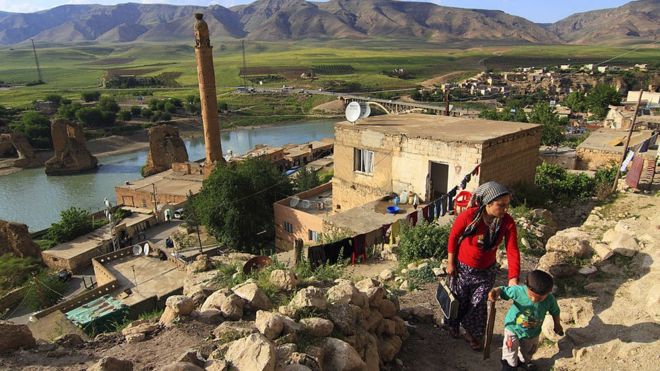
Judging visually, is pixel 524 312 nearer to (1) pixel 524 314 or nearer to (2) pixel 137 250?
(1) pixel 524 314

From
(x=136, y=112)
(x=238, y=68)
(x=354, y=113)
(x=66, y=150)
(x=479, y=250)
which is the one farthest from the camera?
(x=238, y=68)

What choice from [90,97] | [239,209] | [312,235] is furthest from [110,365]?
[90,97]

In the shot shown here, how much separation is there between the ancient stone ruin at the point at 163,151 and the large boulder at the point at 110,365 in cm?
3958

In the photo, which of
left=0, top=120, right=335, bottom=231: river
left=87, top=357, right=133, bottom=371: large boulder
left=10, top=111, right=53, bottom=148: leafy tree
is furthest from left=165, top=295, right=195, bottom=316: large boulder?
left=10, top=111, right=53, bottom=148: leafy tree

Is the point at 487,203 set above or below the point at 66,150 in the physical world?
above

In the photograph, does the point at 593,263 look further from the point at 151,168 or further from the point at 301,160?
the point at 151,168

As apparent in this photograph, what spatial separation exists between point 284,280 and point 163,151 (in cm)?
3882

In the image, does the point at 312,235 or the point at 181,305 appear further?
the point at 312,235

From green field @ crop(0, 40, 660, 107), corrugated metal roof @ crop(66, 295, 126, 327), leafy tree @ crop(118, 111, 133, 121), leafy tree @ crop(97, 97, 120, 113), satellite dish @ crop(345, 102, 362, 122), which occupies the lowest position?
leafy tree @ crop(118, 111, 133, 121)

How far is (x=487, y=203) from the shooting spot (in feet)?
13.6

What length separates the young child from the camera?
13.0 feet

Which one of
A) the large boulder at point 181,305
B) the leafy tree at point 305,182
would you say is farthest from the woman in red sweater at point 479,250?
the leafy tree at point 305,182

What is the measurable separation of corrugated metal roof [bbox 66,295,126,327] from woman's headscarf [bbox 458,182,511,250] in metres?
10.4

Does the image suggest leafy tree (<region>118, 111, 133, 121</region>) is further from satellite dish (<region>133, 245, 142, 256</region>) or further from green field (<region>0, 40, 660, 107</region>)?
satellite dish (<region>133, 245, 142, 256</region>)
